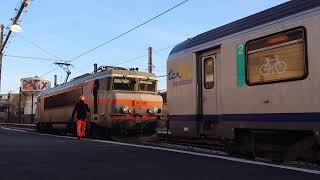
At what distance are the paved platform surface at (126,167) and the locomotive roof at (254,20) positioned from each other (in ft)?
10.4

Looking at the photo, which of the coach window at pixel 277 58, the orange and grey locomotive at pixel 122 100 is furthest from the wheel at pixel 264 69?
the orange and grey locomotive at pixel 122 100

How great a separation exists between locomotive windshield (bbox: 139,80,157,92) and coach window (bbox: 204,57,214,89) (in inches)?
391

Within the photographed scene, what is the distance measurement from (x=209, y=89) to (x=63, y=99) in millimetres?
16543

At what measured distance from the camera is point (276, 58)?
10.1m

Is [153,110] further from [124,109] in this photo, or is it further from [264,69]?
[264,69]

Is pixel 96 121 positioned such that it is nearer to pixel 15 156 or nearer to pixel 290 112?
pixel 15 156

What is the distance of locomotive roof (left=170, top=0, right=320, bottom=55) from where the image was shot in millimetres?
9547

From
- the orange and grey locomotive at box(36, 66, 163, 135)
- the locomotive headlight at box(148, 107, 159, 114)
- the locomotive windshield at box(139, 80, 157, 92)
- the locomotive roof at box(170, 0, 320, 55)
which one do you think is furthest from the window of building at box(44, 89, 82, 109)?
the locomotive roof at box(170, 0, 320, 55)

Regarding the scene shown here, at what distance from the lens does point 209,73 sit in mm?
12641

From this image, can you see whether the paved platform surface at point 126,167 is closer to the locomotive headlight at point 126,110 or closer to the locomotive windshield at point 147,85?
the locomotive headlight at point 126,110

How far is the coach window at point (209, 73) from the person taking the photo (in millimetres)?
12508

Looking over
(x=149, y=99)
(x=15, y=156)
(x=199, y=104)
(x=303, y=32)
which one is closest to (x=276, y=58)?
(x=303, y=32)

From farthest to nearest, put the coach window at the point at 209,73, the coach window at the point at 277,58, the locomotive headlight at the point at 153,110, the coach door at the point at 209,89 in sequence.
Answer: the locomotive headlight at the point at 153,110 < the coach window at the point at 209,73 < the coach door at the point at 209,89 < the coach window at the point at 277,58

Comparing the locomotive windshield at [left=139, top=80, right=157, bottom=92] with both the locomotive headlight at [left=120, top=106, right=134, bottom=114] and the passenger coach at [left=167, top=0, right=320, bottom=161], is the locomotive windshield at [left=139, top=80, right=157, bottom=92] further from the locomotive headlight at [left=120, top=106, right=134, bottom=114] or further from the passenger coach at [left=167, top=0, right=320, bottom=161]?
→ the passenger coach at [left=167, top=0, right=320, bottom=161]
